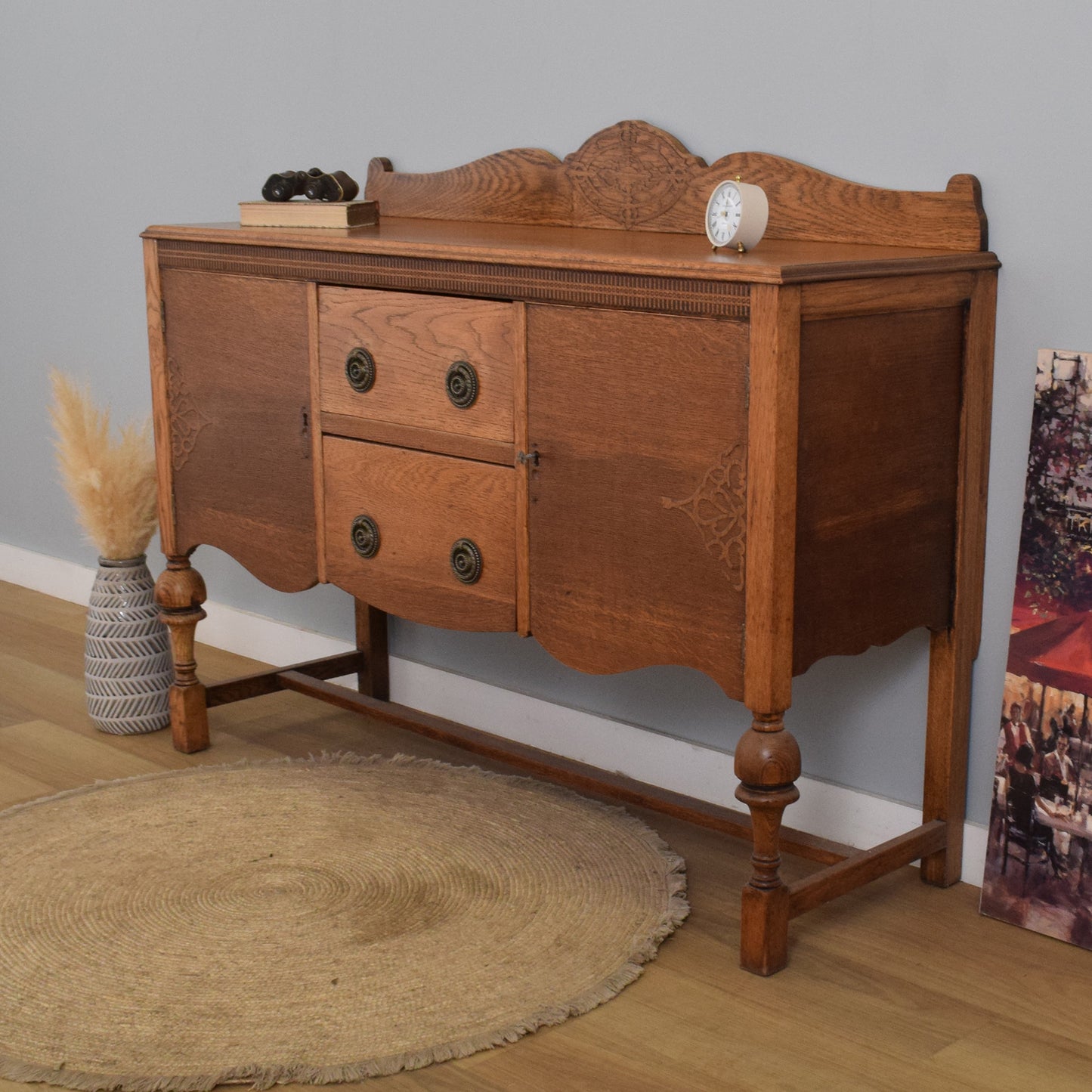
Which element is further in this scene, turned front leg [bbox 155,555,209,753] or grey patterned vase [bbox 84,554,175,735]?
grey patterned vase [bbox 84,554,175,735]

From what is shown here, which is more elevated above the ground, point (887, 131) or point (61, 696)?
point (887, 131)

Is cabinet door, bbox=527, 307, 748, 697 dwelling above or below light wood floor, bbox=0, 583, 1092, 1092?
above

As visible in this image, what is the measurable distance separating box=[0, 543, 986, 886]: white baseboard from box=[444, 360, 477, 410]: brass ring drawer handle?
2.36 ft

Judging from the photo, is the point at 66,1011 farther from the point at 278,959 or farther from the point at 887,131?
the point at 887,131

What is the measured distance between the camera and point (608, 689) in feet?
8.16

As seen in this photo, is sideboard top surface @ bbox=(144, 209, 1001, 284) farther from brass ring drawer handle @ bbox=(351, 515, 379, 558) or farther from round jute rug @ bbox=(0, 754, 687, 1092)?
round jute rug @ bbox=(0, 754, 687, 1092)

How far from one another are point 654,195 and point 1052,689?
91 centimetres

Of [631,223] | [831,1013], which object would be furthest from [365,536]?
[831,1013]

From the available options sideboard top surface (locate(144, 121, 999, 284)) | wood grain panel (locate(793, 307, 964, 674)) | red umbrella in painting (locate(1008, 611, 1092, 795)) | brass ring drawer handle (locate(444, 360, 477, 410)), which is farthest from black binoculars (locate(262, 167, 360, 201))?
red umbrella in painting (locate(1008, 611, 1092, 795))

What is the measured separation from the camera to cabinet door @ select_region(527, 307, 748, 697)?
171cm

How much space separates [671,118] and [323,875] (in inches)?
47.7

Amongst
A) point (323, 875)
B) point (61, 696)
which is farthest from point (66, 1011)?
point (61, 696)

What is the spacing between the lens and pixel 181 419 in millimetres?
2473

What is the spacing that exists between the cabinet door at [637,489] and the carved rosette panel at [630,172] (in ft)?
1.44
